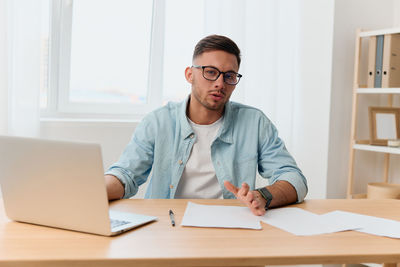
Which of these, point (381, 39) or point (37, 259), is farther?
point (381, 39)

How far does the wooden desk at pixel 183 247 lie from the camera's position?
95 centimetres

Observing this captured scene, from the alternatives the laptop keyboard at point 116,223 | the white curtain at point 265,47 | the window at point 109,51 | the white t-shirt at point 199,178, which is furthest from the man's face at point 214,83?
the window at point 109,51

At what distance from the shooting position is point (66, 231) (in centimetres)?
111

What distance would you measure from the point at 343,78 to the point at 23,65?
1.97 metres

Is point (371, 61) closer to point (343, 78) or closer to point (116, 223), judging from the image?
point (343, 78)

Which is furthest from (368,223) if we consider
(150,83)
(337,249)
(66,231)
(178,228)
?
(150,83)

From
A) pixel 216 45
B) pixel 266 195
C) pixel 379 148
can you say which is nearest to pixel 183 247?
pixel 266 195

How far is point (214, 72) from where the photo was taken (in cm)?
176

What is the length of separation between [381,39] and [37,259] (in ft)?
8.34

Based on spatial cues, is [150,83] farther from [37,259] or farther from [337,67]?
[37,259]

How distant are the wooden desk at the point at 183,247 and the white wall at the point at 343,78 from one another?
6.22ft

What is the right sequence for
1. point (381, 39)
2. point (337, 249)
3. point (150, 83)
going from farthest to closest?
point (150, 83) → point (381, 39) → point (337, 249)

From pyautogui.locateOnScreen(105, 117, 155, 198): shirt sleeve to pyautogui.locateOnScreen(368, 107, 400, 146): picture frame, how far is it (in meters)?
1.72

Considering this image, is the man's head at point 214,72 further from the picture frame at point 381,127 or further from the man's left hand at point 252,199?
the picture frame at point 381,127
